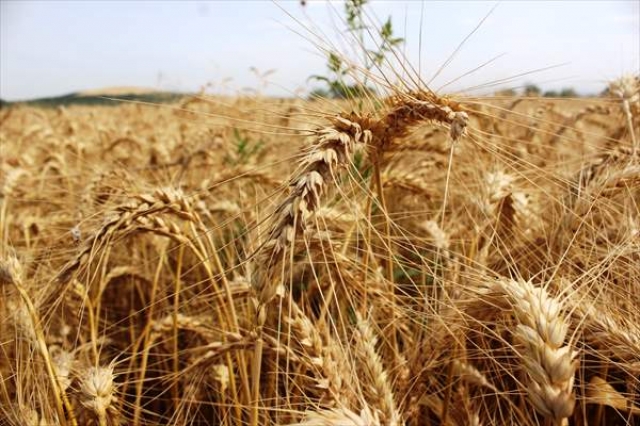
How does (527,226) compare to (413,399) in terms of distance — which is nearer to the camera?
(413,399)

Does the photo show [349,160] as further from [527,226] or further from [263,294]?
[527,226]

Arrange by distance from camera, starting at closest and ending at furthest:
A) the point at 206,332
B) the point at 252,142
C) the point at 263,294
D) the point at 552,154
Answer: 1. the point at 263,294
2. the point at 206,332
3. the point at 552,154
4. the point at 252,142

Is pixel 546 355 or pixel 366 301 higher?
pixel 546 355

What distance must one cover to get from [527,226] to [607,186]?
322 millimetres

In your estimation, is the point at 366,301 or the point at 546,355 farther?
the point at 366,301

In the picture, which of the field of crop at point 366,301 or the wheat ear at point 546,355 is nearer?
the wheat ear at point 546,355

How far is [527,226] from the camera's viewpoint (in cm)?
192

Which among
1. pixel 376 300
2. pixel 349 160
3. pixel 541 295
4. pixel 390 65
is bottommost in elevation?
pixel 376 300

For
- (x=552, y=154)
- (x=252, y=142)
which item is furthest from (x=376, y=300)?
(x=252, y=142)

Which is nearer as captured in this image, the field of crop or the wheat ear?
the wheat ear

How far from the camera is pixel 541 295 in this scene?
0.97 m

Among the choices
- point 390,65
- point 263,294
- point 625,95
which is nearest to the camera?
point 263,294

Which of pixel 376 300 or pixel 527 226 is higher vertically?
pixel 527 226

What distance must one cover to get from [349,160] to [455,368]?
0.77 metres
